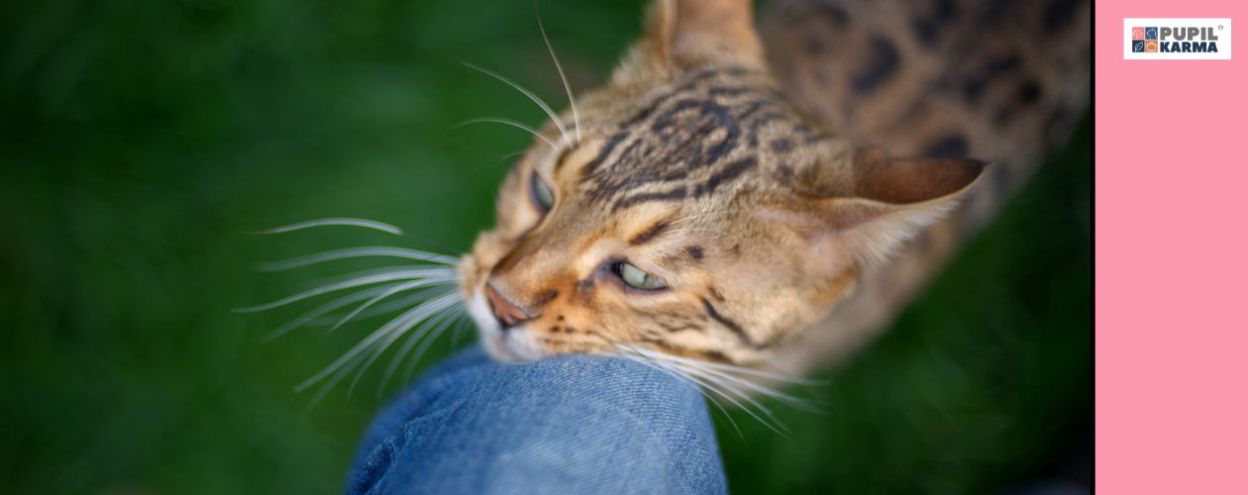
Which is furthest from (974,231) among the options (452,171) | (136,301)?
(136,301)

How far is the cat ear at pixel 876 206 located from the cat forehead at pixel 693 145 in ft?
0.24

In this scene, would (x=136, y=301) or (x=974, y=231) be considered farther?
(x=136, y=301)

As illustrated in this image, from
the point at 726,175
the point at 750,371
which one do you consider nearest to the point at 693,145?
the point at 726,175

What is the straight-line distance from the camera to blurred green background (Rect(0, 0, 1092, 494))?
1.83m

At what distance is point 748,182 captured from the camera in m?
1.06

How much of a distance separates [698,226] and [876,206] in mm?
228

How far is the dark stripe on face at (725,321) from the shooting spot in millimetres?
1088

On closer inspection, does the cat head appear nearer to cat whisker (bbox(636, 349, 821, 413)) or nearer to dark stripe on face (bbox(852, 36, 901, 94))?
cat whisker (bbox(636, 349, 821, 413))

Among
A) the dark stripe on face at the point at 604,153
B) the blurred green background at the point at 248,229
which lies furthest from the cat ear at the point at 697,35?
the blurred green background at the point at 248,229
